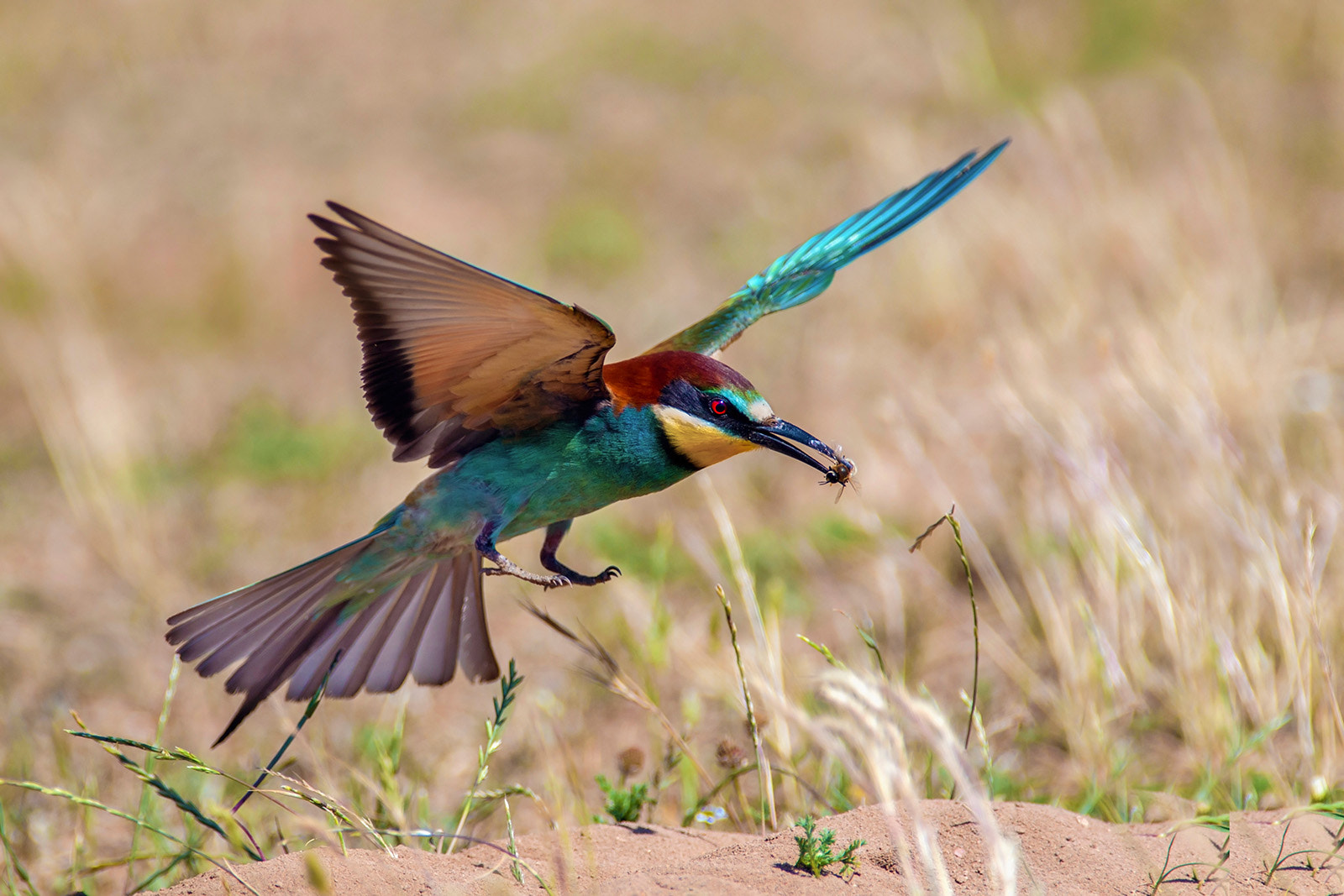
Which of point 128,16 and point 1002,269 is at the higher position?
point 128,16

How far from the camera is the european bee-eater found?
2418 mm

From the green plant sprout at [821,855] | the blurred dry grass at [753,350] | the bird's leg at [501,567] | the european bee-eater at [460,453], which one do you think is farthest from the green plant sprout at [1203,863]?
the bird's leg at [501,567]

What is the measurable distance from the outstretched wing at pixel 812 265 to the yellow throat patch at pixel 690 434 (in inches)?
23.1

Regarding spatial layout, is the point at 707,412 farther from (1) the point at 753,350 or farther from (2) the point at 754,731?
(1) the point at 753,350

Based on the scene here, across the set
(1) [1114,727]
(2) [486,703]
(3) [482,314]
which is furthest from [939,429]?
(3) [482,314]

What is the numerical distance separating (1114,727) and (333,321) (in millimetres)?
5093

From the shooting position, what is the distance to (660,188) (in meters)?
7.88

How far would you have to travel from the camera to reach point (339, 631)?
2947mm

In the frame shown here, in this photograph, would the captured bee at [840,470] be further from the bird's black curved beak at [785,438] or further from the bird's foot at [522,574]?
the bird's foot at [522,574]

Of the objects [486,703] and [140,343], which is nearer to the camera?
[486,703]

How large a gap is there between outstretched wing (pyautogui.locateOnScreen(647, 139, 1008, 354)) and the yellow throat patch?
23.1 inches

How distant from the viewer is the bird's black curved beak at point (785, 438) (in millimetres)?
2666

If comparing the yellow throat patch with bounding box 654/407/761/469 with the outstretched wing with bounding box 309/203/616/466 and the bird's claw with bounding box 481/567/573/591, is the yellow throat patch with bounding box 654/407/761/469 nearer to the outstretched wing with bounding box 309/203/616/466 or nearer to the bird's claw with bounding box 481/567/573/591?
the outstretched wing with bounding box 309/203/616/466

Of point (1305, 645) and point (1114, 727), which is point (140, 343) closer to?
point (1114, 727)
